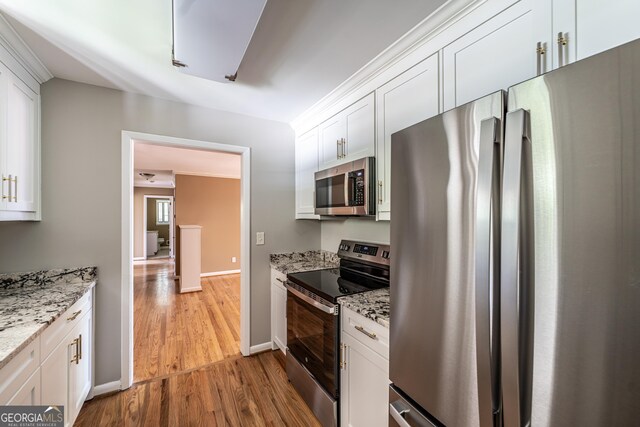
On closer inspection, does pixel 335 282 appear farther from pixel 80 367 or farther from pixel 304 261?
pixel 80 367

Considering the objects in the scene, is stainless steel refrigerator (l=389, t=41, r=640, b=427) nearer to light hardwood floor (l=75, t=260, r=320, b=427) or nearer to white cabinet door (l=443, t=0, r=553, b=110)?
white cabinet door (l=443, t=0, r=553, b=110)

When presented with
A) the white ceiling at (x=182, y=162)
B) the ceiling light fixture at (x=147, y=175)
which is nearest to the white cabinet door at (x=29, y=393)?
the white ceiling at (x=182, y=162)

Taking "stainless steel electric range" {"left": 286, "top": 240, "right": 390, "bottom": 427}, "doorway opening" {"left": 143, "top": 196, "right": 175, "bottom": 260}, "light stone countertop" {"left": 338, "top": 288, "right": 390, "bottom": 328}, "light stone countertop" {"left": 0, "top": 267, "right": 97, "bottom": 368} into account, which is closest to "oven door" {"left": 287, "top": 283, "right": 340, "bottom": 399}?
"stainless steel electric range" {"left": 286, "top": 240, "right": 390, "bottom": 427}

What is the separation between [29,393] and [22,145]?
1.50 meters

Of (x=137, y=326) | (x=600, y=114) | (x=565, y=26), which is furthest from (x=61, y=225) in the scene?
(x=565, y=26)

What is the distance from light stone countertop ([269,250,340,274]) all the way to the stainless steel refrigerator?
160 cm

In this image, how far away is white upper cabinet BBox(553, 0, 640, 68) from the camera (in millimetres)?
820

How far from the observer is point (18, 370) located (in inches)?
42.3

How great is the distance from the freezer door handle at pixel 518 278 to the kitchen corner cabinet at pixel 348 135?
1153 millimetres

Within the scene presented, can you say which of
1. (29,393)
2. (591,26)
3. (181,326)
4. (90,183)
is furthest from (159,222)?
(591,26)

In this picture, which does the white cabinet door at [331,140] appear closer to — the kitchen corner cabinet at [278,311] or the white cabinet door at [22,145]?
the kitchen corner cabinet at [278,311]

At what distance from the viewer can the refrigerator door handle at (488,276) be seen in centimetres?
76

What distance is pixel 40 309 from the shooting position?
143 cm

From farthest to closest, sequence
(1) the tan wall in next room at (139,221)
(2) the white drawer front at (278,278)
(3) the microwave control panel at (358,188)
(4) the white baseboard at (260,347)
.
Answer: (1) the tan wall in next room at (139,221) → (4) the white baseboard at (260,347) → (2) the white drawer front at (278,278) → (3) the microwave control panel at (358,188)
